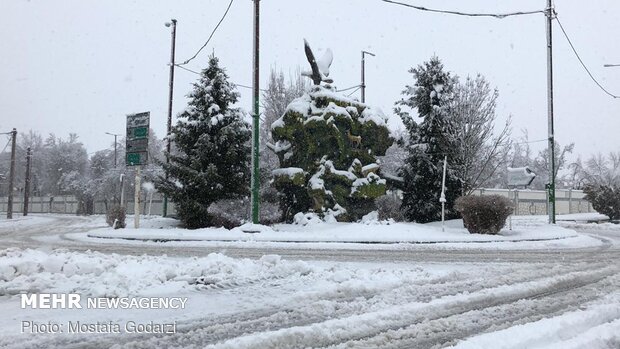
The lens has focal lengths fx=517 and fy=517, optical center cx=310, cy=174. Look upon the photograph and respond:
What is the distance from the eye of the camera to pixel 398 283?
7.82 m

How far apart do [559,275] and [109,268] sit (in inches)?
299

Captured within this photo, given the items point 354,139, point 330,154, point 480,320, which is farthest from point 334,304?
point 354,139

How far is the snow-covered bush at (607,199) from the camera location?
33656mm

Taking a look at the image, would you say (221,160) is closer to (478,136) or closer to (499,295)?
(478,136)

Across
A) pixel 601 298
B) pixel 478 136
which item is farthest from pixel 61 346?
pixel 478 136

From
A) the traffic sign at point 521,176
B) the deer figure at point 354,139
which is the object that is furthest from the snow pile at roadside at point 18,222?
the traffic sign at point 521,176

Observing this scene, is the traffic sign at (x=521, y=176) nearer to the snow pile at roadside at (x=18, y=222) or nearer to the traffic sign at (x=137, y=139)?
the traffic sign at (x=137, y=139)

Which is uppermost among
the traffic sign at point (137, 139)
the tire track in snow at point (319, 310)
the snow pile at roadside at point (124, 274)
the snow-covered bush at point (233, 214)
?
the traffic sign at point (137, 139)

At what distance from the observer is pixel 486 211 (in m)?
18.9

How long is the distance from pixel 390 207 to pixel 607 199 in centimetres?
1661

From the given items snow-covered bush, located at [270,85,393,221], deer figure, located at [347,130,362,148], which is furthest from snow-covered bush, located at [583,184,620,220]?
deer figure, located at [347,130,362,148]

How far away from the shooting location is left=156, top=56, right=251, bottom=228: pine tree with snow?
2188 cm

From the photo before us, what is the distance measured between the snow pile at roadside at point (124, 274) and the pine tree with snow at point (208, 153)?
41.9ft

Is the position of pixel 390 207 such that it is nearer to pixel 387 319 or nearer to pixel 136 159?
pixel 136 159
